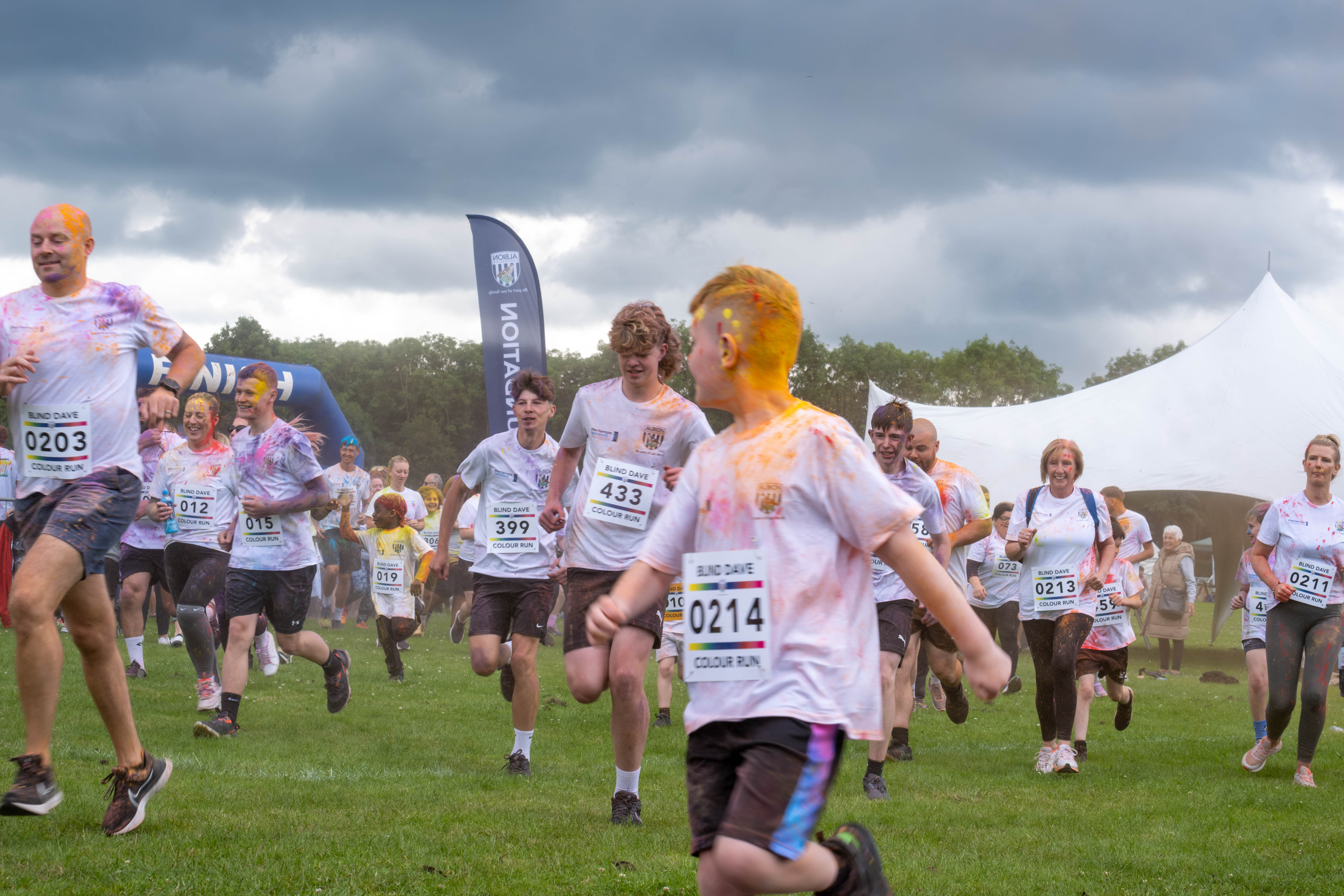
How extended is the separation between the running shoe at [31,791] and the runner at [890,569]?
13.7 feet

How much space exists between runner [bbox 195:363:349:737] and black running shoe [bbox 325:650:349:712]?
1.40ft

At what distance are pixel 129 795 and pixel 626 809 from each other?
7.17 feet

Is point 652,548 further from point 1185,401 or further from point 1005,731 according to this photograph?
point 1185,401

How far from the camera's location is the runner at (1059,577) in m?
8.13

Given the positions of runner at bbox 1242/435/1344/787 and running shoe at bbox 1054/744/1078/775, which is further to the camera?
running shoe at bbox 1054/744/1078/775

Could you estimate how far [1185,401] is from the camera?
68.3 feet

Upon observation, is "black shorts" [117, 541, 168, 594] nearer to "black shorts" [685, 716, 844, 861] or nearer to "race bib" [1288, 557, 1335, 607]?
"black shorts" [685, 716, 844, 861]

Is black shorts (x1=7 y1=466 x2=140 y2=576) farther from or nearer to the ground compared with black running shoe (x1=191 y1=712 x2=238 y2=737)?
farther from the ground

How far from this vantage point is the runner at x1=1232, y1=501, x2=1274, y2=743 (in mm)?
9219

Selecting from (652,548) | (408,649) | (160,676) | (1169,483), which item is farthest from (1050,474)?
(1169,483)

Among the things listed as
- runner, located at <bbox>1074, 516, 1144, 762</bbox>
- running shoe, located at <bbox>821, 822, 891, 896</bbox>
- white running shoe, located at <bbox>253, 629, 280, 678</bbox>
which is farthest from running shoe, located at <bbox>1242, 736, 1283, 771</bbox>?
white running shoe, located at <bbox>253, 629, 280, 678</bbox>

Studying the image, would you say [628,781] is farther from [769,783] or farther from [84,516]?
[769,783]

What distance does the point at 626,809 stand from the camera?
564 centimetres

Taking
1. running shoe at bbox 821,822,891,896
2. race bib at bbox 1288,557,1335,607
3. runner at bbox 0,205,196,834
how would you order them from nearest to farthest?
1. running shoe at bbox 821,822,891,896
2. runner at bbox 0,205,196,834
3. race bib at bbox 1288,557,1335,607
